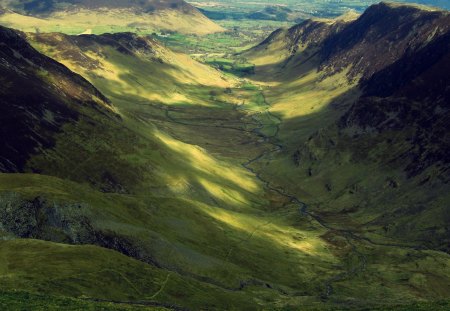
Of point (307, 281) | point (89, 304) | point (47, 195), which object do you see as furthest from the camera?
point (307, 281)

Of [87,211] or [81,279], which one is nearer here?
[81,279]

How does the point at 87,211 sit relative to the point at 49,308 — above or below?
below

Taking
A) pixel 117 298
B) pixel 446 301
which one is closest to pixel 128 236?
pixel 117 298

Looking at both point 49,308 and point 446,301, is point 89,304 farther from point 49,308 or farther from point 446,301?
point 446,301

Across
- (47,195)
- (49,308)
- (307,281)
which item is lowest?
(307,281)

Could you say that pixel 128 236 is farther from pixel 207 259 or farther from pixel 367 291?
pixel 367 291

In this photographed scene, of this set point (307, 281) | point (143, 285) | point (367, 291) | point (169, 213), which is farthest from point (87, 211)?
point (367, 291)

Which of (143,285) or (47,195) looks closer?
(143,285)

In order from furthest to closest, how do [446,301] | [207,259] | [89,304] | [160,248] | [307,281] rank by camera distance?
[307,281] < [207,259] < [160,248] < [446,301] < [89,304]

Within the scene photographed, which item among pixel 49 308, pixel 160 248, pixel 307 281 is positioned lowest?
pixel 307 281
